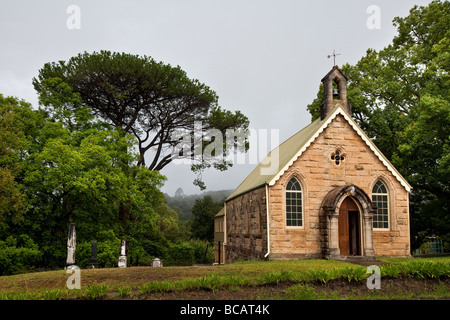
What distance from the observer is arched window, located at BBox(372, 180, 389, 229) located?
22.0 m

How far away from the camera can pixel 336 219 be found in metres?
20.2

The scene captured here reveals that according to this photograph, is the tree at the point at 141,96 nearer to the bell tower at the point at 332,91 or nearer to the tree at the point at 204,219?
the bell tower at the point at 332,91

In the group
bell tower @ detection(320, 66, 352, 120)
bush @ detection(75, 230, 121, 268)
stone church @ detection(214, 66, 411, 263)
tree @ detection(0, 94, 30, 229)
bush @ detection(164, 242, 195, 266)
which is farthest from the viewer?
bush @ detection(164, 242, 195, 266)

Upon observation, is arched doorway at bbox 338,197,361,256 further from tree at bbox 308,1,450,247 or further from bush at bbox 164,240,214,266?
bush at bbox 164,240,214,266

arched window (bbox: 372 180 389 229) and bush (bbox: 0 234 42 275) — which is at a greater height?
arched window (bbox: 372 180 389 229)

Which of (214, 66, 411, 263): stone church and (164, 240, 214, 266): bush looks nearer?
(214, 66, 411, 263): stone church

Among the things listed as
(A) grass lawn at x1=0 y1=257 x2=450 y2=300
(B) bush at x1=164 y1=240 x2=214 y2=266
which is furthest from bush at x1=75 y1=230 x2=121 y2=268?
(B) bush at x1=164 y1=240 x2=214 y2=266

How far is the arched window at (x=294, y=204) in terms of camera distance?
827 inches

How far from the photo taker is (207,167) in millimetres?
35312

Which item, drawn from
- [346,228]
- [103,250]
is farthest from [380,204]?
[103,250]

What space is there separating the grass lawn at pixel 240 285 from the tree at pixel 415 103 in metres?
12.4
